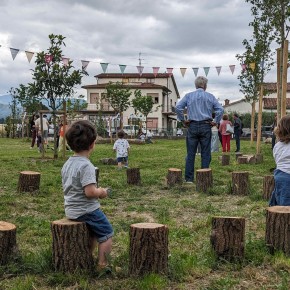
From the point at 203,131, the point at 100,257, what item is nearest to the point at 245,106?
the point at 203,131

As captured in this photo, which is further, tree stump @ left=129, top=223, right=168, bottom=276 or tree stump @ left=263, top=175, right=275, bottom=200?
tree stump @ left=263, top=175, right=275, bottom=200

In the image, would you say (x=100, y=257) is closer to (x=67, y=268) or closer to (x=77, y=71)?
(x=67, y=268)

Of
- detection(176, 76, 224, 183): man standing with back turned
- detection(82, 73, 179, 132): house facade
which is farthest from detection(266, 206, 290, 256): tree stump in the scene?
detection(82, 73, 179, 132): house facade

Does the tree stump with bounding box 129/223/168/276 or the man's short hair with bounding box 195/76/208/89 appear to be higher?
the man's short hair with bounding box 195/76/208/89

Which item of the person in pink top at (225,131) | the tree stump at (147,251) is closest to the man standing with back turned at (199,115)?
the tree stump at (147,251)

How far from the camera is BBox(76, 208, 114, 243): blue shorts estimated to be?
3797 millimetres

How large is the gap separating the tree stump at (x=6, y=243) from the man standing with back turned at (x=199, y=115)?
4.91 meters

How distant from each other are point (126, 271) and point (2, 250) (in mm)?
1020

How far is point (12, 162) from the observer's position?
517 inches

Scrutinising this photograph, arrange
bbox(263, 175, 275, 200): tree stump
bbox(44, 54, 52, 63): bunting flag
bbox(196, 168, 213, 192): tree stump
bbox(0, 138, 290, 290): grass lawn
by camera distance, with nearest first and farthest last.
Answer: bbox(0, 138, 290, 290): grass lawn
bbox(263, 175, 275, 200): tree stump
bbox(196, 168, 213, 192): tree stump
bbox(44, 54, 52, 63): bunting flag

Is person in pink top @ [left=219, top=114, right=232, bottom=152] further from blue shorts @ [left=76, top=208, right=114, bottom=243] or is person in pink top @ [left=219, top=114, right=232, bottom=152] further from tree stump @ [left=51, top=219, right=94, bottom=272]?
tree stump @ [left=51, top=219, right=94, bottom=272]

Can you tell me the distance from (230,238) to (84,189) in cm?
132

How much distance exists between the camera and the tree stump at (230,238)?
4008 mm

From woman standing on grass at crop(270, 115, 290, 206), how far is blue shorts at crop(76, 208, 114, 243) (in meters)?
2.02
